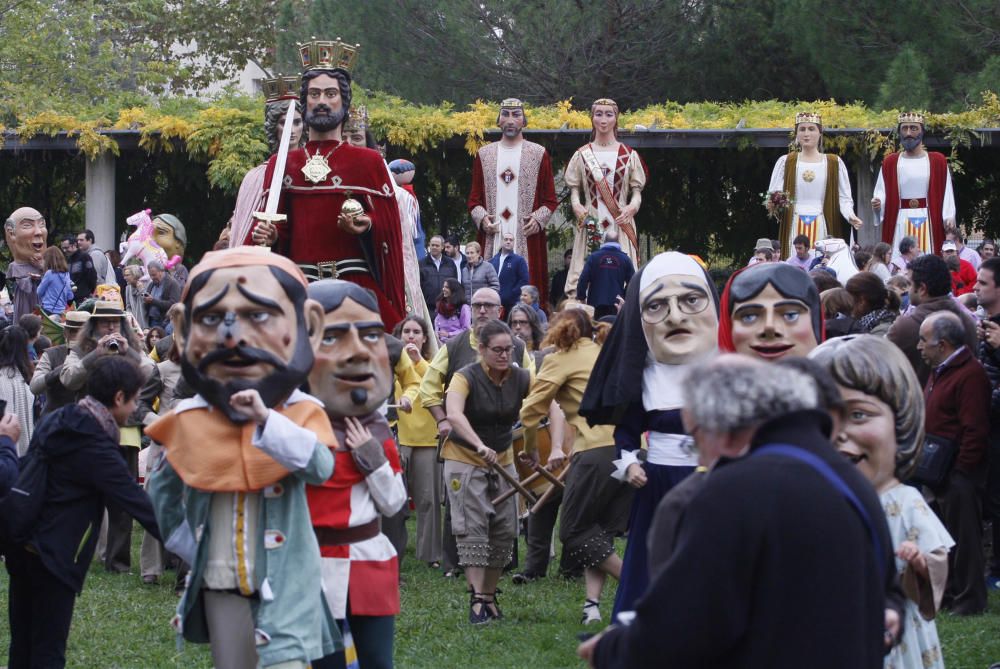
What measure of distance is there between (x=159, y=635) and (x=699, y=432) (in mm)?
5227

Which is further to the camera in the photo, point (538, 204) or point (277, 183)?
point (538, 204)

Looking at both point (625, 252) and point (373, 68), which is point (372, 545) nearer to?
point (625, 252)

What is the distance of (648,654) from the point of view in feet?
9.55

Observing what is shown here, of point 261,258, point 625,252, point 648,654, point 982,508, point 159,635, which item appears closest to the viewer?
point 648,654

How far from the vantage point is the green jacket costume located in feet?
14.3

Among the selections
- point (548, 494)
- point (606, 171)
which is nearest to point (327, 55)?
point (548, 494)

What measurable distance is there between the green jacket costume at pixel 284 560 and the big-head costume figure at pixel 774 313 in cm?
159

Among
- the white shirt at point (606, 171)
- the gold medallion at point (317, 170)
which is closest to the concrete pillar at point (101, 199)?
the white shirt at point (606, 171)

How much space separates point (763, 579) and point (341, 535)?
2.25 metres

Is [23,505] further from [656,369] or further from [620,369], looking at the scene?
[656,369]

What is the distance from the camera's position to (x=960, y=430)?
7.82 meters

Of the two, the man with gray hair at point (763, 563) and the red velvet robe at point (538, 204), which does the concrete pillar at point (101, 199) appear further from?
the man with gray hair at point (763, 563)

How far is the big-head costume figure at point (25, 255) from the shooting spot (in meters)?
10.4

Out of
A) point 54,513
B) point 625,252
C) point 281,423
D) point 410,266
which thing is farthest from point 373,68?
point 281,423
